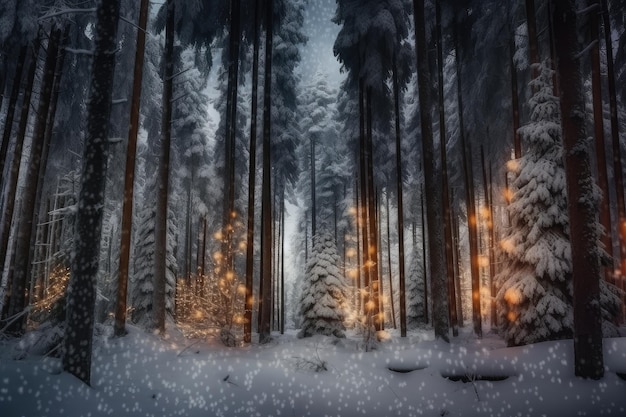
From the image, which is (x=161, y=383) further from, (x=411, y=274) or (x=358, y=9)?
(x=411, y=274)

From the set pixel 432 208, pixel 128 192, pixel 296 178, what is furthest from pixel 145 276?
pixel 432 208

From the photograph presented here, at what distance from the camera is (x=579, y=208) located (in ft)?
20.9

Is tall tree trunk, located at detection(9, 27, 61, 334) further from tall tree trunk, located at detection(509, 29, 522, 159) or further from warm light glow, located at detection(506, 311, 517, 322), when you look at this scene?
tall tree trunk, located at detection(509, 29, 522, 159)

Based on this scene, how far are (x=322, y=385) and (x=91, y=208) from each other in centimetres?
570

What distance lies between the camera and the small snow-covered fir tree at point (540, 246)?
333 inches

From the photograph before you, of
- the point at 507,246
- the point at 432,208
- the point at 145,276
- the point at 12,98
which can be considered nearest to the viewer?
the point at 507,246

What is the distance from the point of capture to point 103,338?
360 inches

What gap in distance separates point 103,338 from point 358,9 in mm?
14374

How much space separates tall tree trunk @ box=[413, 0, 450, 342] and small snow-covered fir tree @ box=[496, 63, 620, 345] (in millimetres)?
1491

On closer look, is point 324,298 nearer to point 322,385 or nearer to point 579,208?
point 322,385

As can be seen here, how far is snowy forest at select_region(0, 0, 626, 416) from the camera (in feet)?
20.7

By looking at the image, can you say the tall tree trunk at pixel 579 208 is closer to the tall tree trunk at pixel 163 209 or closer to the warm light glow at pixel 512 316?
the warm light glow at pixel 512 316

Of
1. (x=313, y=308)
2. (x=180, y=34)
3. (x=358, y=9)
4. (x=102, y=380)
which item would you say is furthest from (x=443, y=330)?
(x=180, y=34)

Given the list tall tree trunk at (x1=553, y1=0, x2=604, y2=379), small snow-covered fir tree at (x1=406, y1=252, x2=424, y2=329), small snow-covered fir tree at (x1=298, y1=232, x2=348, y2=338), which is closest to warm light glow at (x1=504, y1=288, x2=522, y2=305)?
tall tree trunk at (x1=553, y1=0, x2=604, y2=379)
